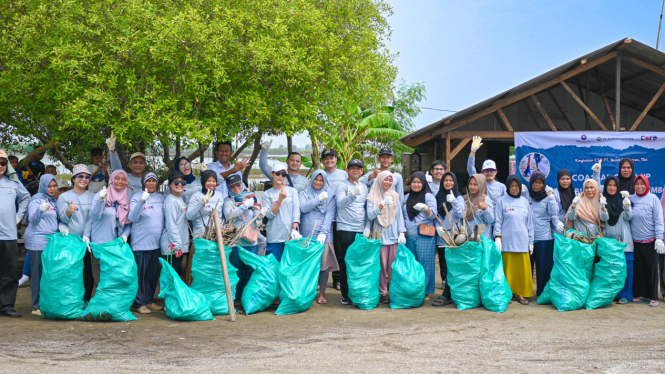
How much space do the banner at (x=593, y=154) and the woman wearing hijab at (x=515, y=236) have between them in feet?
11.1

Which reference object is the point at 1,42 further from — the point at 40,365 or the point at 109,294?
the point at 40,365

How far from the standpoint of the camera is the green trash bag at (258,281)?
520cm

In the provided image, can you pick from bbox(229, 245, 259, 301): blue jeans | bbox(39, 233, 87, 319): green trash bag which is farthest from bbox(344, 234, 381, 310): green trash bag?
bbox(39, 233, 87, 319): green trash bag

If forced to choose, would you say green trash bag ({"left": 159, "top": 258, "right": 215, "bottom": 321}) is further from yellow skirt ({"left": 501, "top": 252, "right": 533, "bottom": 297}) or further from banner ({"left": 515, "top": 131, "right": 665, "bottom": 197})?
banner ({"left": 515, "top": 131, "right": 665, "bottom": 197})

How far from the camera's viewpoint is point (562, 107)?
1116 cm

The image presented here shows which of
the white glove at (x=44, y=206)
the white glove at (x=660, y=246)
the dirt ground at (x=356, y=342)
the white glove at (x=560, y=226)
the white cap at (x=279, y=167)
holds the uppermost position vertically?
the white cap at (x=279, y=167)

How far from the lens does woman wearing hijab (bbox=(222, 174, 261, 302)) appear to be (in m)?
5.29

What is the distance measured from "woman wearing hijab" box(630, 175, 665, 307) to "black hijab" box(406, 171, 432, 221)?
83.3 inches

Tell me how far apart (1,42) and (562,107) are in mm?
9802

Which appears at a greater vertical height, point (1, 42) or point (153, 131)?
point (1, 42)

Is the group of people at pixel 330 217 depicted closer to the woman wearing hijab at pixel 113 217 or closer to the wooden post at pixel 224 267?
the woman wearing hijab at pixel 113 217

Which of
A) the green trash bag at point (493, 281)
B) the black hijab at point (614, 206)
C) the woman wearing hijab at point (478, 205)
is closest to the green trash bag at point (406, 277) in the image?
the green trash bag at point (493, 281)

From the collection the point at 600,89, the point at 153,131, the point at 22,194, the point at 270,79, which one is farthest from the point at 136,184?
the point at 600,89

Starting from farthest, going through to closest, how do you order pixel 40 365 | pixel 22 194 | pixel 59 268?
1. pixel 22 194
2. pixel 59 268
3. pixel 40 365
